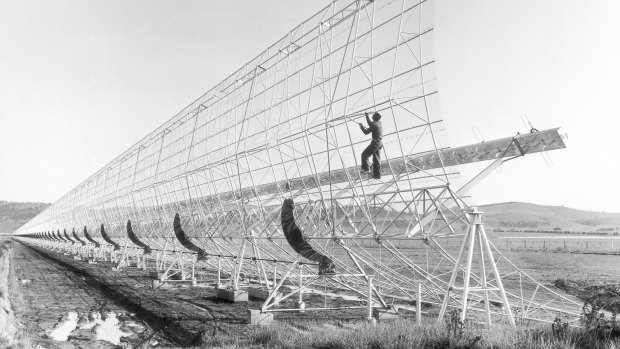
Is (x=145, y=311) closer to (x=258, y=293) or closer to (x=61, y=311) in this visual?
(x=61, y=311)

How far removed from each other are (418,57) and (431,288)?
27.5 ft

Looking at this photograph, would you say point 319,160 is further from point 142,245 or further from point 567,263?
point 567,263

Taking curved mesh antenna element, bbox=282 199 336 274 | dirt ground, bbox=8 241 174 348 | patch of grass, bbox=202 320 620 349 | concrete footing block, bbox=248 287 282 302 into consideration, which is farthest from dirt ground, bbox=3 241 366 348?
patch of grass, bbox=202 320 620 349

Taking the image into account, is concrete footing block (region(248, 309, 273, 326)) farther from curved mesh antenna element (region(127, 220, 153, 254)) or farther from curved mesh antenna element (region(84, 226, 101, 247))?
curved mesh antenna element (region(84, 226, 101, 247))

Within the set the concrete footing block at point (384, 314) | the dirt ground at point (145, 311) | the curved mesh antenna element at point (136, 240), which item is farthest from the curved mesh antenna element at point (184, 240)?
the concrete footing block at point (384, 314)

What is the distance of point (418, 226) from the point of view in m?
14.6

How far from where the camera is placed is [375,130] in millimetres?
15242

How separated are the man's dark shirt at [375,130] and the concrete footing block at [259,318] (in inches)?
305

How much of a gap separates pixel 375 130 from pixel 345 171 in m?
2.04

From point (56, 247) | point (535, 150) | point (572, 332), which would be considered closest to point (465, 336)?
point (572, 332)

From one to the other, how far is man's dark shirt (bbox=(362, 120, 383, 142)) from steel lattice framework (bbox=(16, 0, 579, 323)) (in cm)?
24

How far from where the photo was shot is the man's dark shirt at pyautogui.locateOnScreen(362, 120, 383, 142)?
15234 millimetres

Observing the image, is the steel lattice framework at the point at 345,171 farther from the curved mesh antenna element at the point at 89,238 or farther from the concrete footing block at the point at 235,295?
the curved mesh antenna element at the point at 89,238

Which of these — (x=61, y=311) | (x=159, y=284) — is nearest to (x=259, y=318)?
(x=61, y=311)
